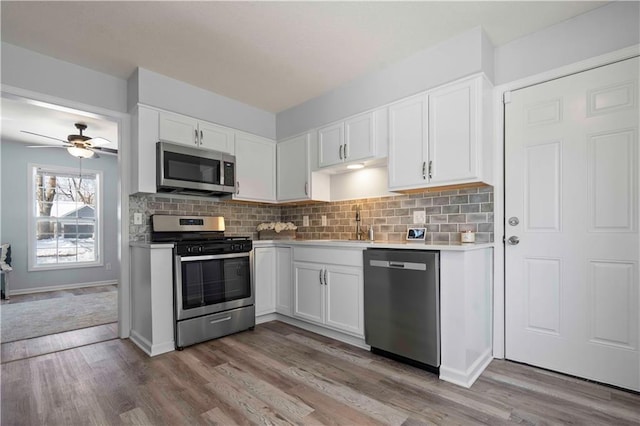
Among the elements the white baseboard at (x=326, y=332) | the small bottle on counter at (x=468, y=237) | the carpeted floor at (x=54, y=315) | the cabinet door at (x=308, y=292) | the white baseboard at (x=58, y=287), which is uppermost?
the small bottle on counter at (x=468, y=237)

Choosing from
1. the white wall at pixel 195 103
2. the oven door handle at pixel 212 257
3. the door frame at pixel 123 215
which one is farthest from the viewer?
the door frame at pixel 123 215

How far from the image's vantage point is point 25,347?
9.48 ft

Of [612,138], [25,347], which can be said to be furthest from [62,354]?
[612,138]

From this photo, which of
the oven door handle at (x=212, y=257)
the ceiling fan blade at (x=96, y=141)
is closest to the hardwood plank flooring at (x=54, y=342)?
the oven door handle at (x=212, y=257)

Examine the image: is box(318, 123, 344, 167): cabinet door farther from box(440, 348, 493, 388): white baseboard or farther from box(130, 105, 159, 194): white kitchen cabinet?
box(440, 348, 493, 388): white baseboard

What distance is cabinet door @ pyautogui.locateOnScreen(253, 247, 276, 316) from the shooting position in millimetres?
3436

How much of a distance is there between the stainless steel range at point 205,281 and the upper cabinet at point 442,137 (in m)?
1.69

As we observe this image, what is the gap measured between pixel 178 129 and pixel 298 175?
133 cm

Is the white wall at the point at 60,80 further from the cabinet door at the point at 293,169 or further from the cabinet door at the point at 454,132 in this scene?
the cabinet door at the point at 454,132

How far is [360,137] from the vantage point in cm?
310

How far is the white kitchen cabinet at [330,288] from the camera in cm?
276

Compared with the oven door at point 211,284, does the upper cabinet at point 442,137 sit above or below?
above

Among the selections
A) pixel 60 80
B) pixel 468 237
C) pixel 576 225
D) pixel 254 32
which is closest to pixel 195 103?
pixel 60 80

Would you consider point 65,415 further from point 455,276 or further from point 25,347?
point 455,276
